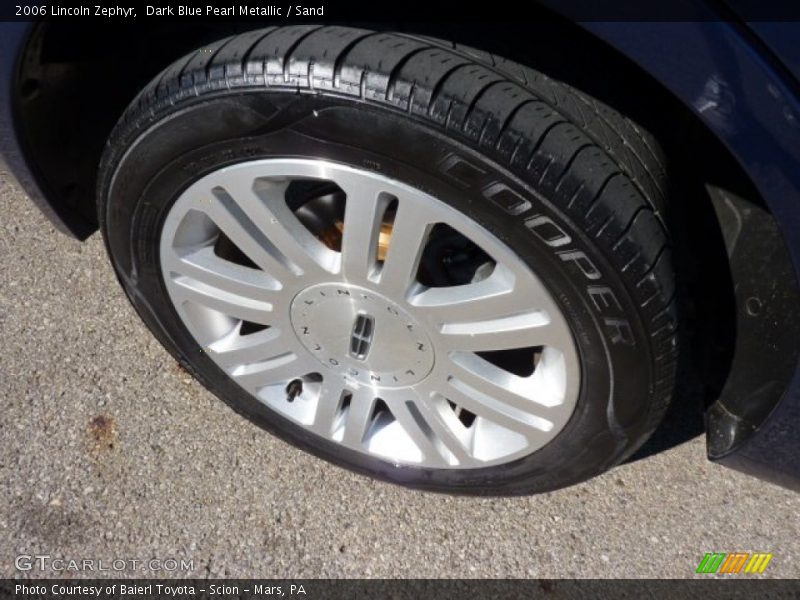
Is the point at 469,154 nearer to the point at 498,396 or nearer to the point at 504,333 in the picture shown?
the point at 504,333

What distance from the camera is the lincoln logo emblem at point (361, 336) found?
1.75 meters

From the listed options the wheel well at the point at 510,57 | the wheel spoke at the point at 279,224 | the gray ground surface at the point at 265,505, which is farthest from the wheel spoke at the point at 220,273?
the gray ground surface at the point at 265,505

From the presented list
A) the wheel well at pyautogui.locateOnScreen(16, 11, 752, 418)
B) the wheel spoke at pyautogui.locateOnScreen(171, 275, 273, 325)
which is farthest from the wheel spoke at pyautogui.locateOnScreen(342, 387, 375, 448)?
the wheel well at pyautogui.locateOnScreen(16, 11, 752, 418)

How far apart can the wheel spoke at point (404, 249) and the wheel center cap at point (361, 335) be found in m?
0.05

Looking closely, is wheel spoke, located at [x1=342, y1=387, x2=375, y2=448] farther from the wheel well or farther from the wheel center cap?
the wheel well

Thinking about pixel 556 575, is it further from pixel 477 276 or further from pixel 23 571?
pixel 23 571

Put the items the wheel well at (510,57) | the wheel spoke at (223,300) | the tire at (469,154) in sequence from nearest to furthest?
the tire at (469,154), the wheel well at (510,57), the wheel spoke at (223,300)

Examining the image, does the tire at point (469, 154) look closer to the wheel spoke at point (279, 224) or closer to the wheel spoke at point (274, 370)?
the wheel spoke at point (279, 224)

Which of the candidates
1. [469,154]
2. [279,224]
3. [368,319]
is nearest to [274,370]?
[368,319]

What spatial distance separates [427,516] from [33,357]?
110 centimetres

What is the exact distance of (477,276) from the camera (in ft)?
5.89

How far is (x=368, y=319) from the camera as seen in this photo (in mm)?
1749

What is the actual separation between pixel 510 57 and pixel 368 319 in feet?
1.90

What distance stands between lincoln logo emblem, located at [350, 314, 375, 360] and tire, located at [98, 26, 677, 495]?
0.11 metres
